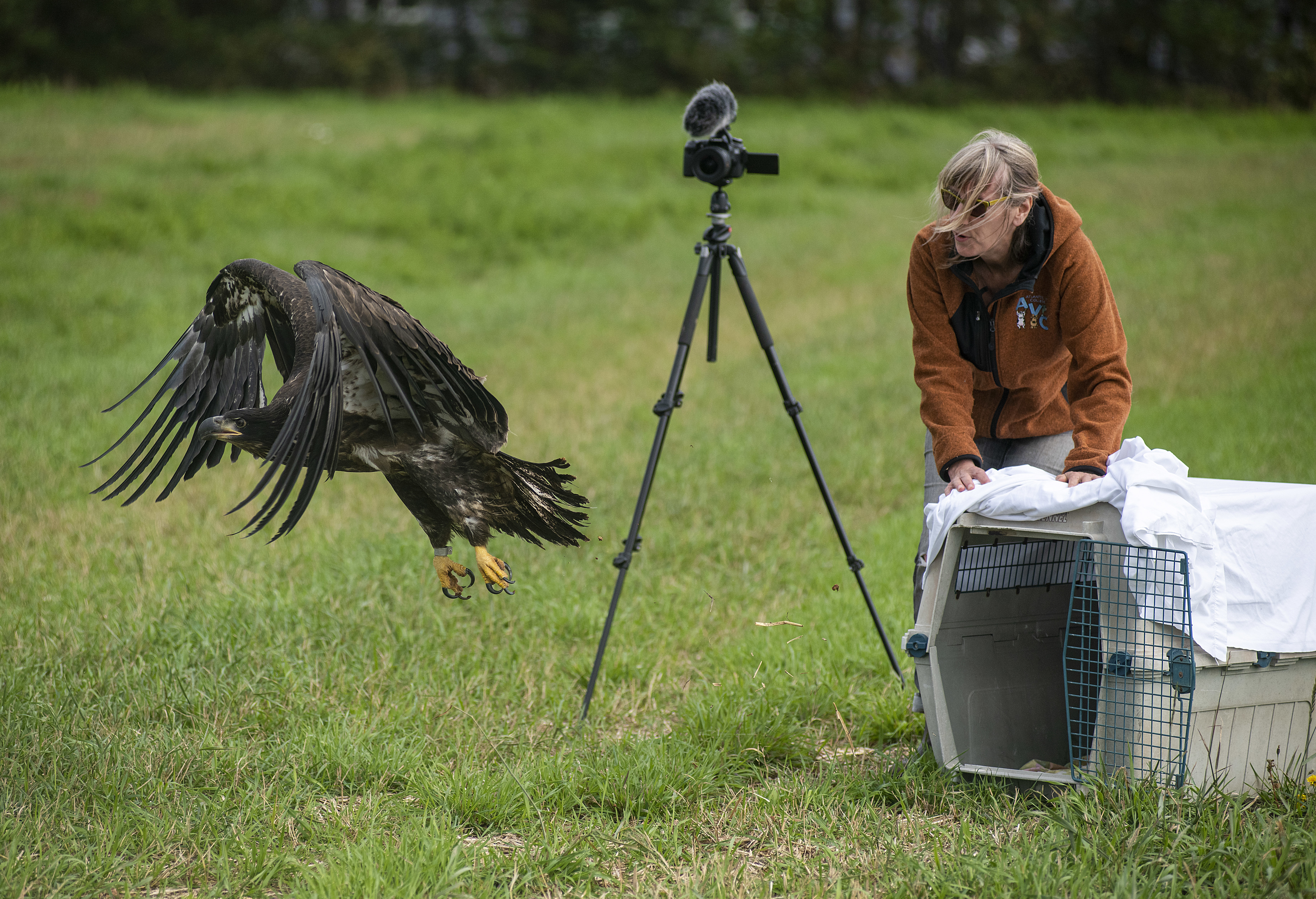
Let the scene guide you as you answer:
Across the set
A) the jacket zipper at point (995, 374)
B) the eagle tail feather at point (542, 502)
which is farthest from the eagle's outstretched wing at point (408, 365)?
the jacket zipper at point (995, 374)

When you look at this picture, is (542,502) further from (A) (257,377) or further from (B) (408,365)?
(A) (257,377)

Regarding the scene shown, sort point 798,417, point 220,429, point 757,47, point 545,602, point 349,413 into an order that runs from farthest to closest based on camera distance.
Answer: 1. point 757,47
2. point 545,602
3. point 798,417
4. point 349,413
5. point 220,429

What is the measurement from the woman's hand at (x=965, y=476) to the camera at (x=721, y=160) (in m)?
1.16

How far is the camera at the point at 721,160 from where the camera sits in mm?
3338

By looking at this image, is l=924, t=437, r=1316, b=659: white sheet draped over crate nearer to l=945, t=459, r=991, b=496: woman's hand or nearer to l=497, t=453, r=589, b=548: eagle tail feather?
l=945, t=459, r=991, b=496: woman's hand

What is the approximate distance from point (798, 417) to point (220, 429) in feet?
6.53

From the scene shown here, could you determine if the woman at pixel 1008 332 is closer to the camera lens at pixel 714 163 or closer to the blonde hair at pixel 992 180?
the blonde hair at pixel 992 180

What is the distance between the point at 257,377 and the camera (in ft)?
9.58

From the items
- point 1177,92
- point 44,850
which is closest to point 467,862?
point 44,850

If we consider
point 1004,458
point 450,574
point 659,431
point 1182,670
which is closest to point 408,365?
point 450,574

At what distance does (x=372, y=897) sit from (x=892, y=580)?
2.78 metres

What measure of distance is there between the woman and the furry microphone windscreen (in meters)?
0.77

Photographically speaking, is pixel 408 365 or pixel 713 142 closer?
pixel 408 365

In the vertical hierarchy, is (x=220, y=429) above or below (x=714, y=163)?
below
